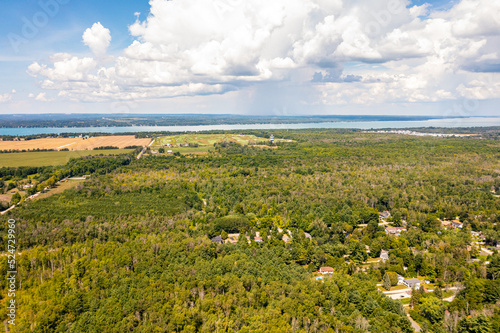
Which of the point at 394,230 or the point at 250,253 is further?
the point at 394,230

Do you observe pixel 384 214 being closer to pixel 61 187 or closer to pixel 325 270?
pixel 325 270

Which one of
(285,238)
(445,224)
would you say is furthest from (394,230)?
(285,238)

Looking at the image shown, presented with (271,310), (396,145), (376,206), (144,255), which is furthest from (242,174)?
(396,145)

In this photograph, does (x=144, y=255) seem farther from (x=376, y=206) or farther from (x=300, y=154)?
(x=300, y=154)

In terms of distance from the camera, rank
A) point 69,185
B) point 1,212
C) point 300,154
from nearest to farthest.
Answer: point 1,212
point 69,185
point 300,154

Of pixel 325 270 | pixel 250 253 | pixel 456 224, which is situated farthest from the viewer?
pixel 456 224

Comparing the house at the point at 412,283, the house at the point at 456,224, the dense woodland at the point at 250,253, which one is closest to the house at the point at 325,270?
the dense woodland at the point at 250,253
